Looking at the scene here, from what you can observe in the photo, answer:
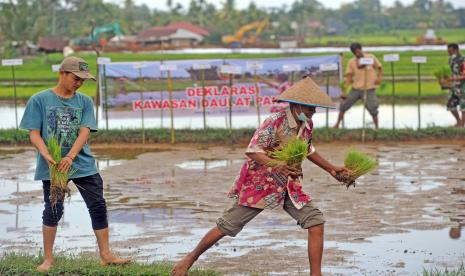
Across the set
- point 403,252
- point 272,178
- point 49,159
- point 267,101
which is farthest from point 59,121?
point 267,101

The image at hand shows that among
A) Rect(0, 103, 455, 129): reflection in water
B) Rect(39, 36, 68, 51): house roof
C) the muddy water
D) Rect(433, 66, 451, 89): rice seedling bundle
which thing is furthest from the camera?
Rect(39, 36, 68, 51): house roof

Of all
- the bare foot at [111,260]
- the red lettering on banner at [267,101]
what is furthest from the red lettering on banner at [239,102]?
the bare foot at [111,260]

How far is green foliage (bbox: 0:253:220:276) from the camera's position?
7.47m

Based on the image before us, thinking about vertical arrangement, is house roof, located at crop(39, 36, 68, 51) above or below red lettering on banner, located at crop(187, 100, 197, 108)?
below

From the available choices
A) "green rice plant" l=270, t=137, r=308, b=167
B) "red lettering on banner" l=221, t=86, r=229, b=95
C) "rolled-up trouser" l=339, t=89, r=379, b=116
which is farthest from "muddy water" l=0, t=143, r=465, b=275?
"red lettering on banner" l=221, t=86, r=229, b=95

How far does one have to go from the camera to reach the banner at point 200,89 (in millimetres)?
18859

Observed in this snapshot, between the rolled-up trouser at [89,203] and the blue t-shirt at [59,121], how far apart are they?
0.23 feet

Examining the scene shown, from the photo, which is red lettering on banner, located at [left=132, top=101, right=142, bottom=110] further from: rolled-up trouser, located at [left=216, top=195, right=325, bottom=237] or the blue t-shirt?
rolled-up trouser, located at [left=216, top=195, right=325, bottom=237]

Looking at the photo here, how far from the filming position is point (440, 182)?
12.7 metres

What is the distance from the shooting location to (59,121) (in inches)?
307

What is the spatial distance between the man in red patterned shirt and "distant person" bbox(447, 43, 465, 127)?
10967 mm

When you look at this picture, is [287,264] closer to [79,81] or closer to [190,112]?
[79,81]

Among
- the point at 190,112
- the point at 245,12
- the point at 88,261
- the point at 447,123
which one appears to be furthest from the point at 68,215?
the point at 245,12

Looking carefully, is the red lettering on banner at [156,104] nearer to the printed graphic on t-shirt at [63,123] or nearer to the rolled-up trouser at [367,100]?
the rolled-up trouser at [367,100]
